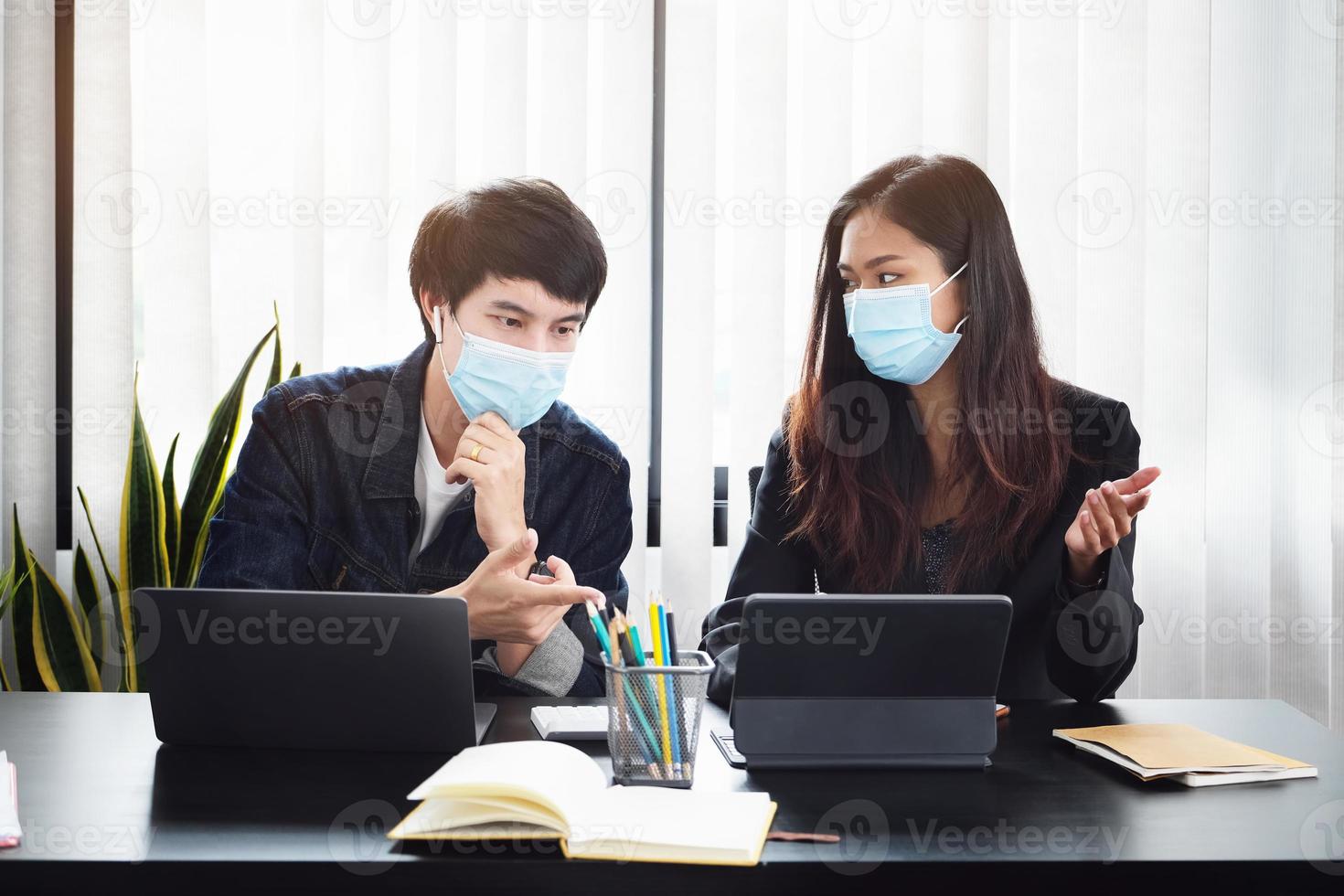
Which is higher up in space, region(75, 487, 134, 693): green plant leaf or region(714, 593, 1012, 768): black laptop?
region(714, 593, 1012, 768): black laptop

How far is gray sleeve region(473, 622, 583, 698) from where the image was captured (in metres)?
1.38

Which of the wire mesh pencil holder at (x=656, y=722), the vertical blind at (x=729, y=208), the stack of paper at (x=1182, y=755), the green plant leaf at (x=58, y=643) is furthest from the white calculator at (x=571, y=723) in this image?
the green plant leaf at (x=58, y=643)

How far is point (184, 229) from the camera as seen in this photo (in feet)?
7.15

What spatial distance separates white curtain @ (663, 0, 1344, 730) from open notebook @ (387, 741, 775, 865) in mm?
1412

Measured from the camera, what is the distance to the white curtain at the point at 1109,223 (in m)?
2.24

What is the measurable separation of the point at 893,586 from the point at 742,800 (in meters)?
0.75

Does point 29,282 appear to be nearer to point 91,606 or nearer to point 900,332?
point 91,606

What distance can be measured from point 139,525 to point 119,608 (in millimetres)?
195

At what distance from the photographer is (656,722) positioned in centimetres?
93

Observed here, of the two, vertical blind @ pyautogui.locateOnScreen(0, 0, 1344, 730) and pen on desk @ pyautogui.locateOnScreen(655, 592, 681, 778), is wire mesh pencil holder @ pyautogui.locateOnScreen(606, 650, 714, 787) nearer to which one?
pen on desk @ pyautogui.locateOnScreen(655, 592, 681, 778)

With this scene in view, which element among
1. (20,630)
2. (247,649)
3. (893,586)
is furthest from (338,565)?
(20,630)

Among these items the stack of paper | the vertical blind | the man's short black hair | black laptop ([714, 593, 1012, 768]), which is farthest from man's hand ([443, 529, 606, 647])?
the vertical blind

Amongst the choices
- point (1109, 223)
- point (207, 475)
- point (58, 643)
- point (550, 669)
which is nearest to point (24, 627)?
point (58, 643)

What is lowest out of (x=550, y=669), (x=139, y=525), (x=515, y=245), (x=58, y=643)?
(x=58, y=643)
